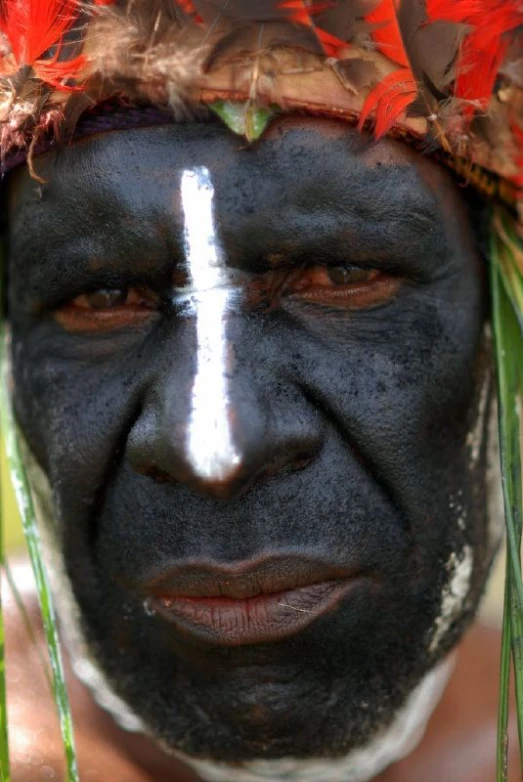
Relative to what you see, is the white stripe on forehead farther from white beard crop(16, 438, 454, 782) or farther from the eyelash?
white beard crop(16, 438, 454, 782)

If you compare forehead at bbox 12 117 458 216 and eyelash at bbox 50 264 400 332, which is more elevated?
forehead at bbox 12 117 458 216

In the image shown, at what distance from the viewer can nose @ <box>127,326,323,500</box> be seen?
183cm

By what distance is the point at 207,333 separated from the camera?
195cm

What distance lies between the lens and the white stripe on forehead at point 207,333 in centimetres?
183

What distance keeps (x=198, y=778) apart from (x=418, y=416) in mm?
909

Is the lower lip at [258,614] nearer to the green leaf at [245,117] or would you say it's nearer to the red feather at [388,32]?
the green leaf at [245,117]

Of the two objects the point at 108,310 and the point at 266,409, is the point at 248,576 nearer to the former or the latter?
the point at 266,409

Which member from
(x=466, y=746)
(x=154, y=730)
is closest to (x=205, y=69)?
(x=154, y=730)

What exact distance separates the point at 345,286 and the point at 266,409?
12.9 inches

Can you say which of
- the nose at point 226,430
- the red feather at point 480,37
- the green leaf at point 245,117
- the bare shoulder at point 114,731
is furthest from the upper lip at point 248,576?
the red feather at point 480,37

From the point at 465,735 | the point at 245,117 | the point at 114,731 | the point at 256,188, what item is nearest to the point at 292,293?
the point at 256,188

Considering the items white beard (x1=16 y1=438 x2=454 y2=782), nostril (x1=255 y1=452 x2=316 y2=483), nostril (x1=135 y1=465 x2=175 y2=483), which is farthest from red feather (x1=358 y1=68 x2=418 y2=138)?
white beard (x1=16 y1=438 x2=454 y2=782)

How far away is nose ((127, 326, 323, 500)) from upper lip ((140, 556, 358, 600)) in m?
0.14

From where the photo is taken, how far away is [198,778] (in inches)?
91.0
